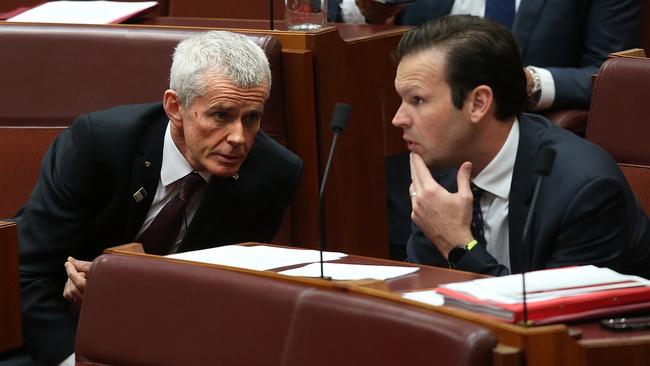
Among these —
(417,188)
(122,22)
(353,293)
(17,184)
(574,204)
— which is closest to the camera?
(353,293)

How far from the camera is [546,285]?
86 centimetres

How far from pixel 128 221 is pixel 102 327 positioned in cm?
53

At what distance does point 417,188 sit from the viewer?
52.5 inches

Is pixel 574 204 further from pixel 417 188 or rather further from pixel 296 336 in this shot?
pixel 296 336

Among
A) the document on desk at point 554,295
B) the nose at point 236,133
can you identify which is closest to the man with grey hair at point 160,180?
the nose at point 236,133

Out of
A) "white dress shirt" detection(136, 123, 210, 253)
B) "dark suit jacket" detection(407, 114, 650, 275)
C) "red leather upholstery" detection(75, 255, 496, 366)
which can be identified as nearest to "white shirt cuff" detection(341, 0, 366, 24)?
"white dress shirt" detection(136, 123, 210, 253)

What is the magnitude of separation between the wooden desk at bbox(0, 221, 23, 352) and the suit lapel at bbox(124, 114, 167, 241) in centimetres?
19

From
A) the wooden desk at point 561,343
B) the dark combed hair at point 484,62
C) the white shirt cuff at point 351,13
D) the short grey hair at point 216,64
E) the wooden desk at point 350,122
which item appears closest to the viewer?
the wooden desk at point 561,343

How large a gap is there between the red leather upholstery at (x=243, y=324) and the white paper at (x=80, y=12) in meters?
1.00

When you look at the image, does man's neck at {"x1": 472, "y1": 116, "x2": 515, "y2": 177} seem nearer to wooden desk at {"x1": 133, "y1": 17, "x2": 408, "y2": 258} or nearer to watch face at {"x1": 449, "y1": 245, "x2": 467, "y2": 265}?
watch face at {"x1": 449, "y1": 245, "x2": 467, "y2": 265}

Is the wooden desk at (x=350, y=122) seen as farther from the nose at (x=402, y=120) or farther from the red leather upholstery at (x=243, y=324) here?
the red leather upholstery at (x=243, y=324)

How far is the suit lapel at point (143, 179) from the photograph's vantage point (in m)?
1.51

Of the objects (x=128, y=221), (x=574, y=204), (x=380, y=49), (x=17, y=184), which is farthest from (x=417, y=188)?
(x=17, y=184)

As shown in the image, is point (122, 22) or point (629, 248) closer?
point (629, 248)
